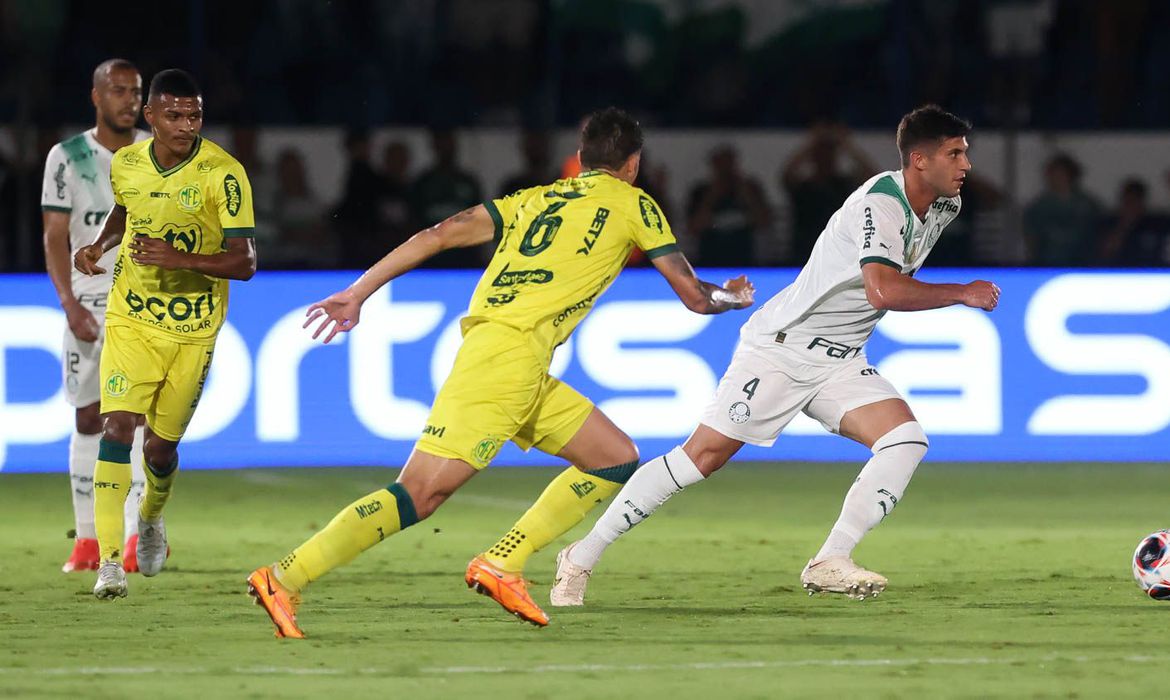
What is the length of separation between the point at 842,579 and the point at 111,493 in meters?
2.82

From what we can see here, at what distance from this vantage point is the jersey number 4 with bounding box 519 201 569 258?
7152 mm

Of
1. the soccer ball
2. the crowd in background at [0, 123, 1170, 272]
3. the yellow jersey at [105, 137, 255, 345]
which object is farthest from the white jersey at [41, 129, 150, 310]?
the crowd in background at [0, 123, 1170, 272]

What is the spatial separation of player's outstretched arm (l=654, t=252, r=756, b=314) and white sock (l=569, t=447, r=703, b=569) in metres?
0.67

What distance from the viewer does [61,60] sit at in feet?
54.2

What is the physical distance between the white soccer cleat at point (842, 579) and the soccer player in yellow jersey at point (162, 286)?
2.38 meters

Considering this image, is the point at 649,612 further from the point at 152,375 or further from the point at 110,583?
the point at 152,375

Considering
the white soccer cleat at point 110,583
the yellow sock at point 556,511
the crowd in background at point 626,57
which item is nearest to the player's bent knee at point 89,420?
the white soccer cleat at point 110,583

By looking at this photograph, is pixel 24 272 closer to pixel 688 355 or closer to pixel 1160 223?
pixel 688 355

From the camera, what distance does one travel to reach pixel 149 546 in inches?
329

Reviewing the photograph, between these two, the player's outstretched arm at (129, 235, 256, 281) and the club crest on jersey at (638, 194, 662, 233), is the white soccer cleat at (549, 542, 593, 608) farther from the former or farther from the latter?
the player's outstretched arm at (129, 235, 256, 281)

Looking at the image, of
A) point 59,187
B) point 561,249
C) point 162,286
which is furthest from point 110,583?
point 561,249

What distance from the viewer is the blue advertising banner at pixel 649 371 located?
12305 mm

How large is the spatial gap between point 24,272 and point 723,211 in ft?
16.7

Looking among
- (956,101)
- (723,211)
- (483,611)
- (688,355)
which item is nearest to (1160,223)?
(956,101)
